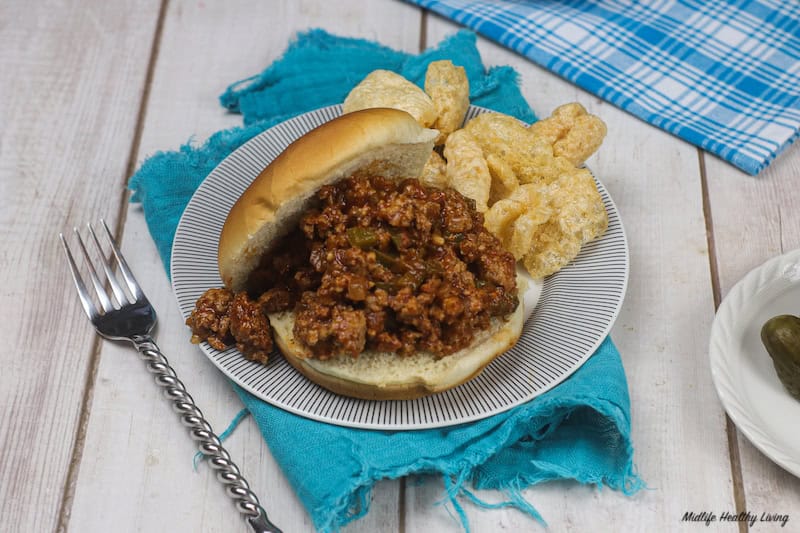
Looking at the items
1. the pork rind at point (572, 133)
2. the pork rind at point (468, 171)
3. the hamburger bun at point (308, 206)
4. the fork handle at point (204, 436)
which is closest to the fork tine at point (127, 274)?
the fork handle at point (204, 436)

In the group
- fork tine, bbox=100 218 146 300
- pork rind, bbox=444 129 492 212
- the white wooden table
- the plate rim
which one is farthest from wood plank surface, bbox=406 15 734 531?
fork tine, bbox=100 218 146 300

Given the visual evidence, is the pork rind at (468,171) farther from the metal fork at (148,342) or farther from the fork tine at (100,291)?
the fork tine at (100,291)

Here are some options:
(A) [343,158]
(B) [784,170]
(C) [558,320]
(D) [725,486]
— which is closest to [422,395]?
(C) [558,320]

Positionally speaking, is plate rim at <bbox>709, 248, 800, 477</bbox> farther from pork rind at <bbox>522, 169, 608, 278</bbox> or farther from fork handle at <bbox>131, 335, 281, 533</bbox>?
fork handle at <bbox>131, 335, 281, 533</bbox>

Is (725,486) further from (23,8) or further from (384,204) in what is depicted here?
(23,8)

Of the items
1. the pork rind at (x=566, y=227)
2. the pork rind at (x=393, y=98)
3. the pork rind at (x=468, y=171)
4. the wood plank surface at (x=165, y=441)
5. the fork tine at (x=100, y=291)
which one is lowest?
the wood plank surface at (x=165, y=441)

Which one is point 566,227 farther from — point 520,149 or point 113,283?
point 113,283
